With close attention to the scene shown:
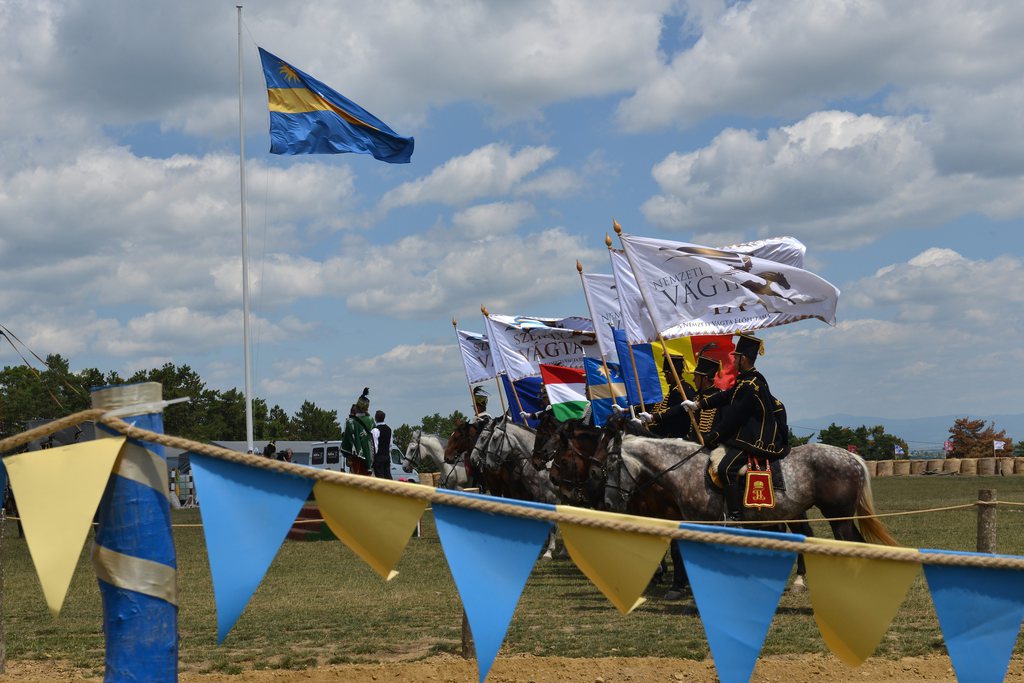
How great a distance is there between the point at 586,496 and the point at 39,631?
623 cm

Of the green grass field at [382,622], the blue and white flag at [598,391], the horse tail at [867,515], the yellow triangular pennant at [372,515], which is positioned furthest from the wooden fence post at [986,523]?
the blue and white flag at [598,391]

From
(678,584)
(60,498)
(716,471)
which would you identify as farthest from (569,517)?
(678,584)

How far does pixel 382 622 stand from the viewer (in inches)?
428

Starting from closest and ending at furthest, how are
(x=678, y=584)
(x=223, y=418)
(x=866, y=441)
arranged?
1. (x=678, y=584)
2. (x=866, y=441)
3. (x=223, y=418)

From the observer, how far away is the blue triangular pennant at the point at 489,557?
3859mm

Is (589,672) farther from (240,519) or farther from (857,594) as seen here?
(240,519)

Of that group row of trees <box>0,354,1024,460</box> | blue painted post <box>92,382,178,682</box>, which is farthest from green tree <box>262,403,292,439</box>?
blue painted post <box>92,382,178,682</box>

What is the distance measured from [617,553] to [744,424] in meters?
7.40

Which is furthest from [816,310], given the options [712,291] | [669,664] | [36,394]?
[36,394]

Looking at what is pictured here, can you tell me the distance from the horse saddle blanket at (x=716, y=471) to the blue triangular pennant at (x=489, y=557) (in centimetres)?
774

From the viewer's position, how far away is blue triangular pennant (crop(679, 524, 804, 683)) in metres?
3.86

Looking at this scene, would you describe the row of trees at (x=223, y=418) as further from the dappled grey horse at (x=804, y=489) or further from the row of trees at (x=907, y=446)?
the dappled grey horse at (x=804, y=489)

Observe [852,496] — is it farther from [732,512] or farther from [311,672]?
[311,672]

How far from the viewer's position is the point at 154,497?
12.3ft
